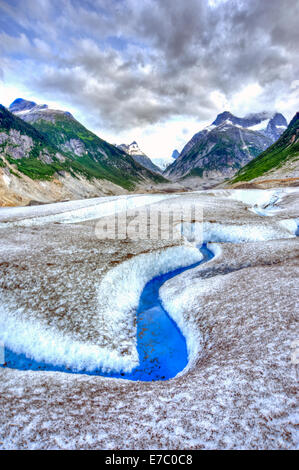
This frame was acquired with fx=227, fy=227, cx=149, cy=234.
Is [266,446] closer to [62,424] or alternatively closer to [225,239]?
[62,424]

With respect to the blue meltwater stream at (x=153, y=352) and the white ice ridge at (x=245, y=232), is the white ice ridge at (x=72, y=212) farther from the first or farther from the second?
the blue meltwater stream at (x=153, y=352)

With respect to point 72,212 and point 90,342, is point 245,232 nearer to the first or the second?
point 90,342

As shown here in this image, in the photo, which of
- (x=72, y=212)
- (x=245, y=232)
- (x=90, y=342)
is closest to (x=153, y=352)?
(x=90, y=342)

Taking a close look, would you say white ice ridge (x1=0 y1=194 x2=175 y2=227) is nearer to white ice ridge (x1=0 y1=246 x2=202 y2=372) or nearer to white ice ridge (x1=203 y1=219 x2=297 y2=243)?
white ice ridge (x1=203 y1=219 x2=297 y2=243)

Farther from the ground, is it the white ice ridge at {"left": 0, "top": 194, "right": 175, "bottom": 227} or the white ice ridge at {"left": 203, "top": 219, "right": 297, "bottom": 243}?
the white ice ridge at {"left": 0, "top": 194, "right": 175, "bottom": 227}

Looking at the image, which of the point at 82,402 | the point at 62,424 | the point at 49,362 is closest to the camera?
the point at 62,424

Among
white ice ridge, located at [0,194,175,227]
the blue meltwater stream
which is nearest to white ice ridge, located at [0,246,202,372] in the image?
the blue meltwater stream

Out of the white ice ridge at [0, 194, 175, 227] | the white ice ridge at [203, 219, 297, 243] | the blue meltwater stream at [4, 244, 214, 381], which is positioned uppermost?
the white ice ridge at [0, 194, 175, 227]

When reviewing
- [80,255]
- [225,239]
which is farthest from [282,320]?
[225,239]
